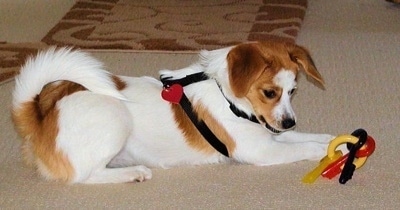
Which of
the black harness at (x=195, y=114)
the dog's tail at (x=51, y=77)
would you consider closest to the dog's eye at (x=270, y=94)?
the black harness at (x=195, y=114)

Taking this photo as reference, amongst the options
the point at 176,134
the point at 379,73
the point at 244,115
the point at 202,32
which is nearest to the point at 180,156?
the point at 176,134

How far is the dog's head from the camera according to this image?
2.32m

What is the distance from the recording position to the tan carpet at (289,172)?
229 centimetres

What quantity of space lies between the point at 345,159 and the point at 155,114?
0.62 m

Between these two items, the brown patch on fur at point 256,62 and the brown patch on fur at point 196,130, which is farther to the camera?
the brown patch on fur at point 196,130

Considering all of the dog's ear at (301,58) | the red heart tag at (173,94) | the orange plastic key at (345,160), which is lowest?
the orange plastic key at (345,160)

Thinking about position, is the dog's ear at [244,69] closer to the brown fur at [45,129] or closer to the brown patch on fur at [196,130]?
the brown patch on fur at [196,130]

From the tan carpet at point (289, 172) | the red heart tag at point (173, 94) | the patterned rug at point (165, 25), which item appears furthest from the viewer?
the patterned rug at point (165, 25)

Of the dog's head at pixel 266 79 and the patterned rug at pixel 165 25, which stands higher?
the dog's head at pixel 266 79

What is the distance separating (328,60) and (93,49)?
116 cm

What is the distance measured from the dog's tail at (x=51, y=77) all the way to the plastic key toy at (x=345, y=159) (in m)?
0.66

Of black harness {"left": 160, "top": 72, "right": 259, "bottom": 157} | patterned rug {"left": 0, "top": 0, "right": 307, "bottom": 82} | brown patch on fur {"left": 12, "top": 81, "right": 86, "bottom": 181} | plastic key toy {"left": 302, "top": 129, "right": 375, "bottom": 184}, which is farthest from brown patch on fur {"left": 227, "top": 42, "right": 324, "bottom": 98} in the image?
patterned rug {"left": 0, "top": 0, "right": 307, "bottom": 82}

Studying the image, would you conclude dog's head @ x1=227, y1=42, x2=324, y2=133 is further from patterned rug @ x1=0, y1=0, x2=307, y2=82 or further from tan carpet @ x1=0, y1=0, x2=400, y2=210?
patterned rug @ x1=0, y1=0, x2=307, y2=82

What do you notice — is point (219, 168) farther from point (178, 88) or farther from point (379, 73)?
point (379, 73)
